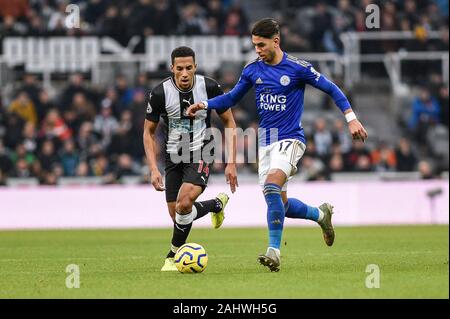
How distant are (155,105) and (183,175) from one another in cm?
79

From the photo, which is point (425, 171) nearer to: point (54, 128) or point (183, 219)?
point (54, 128)

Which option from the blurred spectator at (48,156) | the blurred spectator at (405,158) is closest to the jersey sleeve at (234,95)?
the blurred spectator at (48,156)

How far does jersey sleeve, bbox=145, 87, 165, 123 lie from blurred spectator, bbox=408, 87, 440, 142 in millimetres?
14264

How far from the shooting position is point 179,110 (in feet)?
37.3

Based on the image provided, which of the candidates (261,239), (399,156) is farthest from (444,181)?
(261,239)

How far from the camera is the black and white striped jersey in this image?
11.3 meters

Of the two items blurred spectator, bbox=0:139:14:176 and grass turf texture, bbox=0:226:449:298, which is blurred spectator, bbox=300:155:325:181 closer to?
grass turf texture, bbox=0:226:449:298

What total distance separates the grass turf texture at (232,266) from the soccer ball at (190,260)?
106mm

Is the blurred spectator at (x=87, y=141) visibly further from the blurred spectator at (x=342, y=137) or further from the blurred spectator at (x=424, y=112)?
the blurred spectator at (x=424, y=112)

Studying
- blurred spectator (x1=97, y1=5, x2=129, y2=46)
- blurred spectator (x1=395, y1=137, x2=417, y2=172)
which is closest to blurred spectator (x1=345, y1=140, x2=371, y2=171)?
blurred spectator (x1=395, y1=137, x2=417, y2=172)

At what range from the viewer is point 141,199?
70.8 feet

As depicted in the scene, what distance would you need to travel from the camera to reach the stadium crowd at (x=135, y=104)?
2247cm

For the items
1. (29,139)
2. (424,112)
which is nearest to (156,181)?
(29,139)

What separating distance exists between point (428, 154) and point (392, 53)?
2.66 meters
